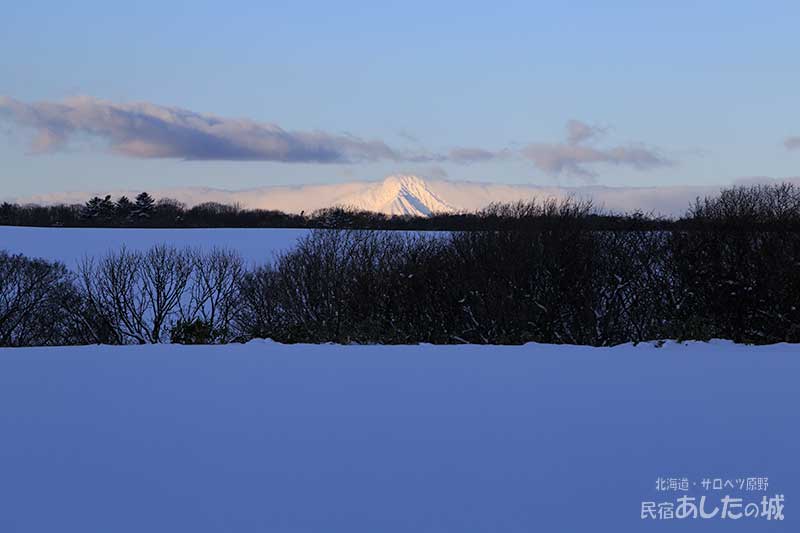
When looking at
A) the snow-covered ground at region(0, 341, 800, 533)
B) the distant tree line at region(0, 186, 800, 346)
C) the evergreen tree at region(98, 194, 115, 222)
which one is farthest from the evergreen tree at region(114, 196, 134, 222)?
the snow-covered ground at region(0, 341, 800, 533)

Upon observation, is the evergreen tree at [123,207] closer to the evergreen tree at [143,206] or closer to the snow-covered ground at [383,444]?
the evergreen tree at [143,206]

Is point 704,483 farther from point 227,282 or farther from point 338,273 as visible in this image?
point 227,282

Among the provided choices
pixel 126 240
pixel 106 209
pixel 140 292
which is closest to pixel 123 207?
pixel 106 209

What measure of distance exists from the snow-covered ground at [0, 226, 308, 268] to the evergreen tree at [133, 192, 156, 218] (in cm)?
3913

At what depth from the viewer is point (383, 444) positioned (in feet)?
23.0

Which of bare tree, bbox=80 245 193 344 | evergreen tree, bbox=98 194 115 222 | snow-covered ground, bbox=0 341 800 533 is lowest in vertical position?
bare tree, bbox=80 245 193 344

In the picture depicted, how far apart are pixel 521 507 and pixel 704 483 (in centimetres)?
166

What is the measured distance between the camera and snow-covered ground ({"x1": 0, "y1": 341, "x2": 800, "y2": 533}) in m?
5.45

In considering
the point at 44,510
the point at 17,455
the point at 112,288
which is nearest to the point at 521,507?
the point at 44,510

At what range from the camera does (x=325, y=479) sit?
239 inches

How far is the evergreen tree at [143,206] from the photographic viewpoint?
113 m

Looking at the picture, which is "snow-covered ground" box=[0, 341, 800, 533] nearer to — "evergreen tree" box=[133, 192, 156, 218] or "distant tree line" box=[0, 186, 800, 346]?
"distant tree line" box=[0, 186, 800, 346]

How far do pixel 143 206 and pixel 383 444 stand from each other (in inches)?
4541

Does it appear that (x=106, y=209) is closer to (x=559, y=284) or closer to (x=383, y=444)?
(x=559, y=284)
